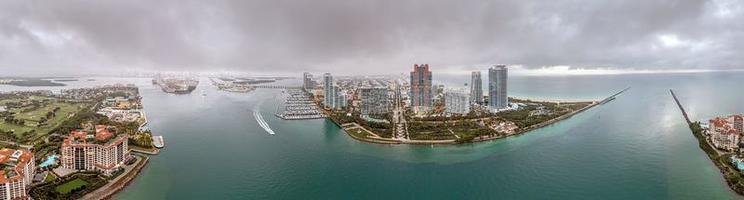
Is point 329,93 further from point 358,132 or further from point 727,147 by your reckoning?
point 727,147

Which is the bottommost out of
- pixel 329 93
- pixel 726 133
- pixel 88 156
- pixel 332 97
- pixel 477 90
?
pixel 88 156

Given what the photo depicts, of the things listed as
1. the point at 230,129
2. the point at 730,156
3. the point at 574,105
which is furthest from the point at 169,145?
the point at 574,105

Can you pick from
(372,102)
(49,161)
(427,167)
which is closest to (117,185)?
(49,161)

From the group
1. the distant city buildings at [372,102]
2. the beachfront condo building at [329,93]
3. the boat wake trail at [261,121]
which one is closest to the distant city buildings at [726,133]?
the distant city buildings at [372,102]

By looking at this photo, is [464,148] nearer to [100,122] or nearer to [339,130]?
[339,130]

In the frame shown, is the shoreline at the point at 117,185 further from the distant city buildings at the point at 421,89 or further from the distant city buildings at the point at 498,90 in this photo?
Answer: the distant city buildings at the point at 498,90

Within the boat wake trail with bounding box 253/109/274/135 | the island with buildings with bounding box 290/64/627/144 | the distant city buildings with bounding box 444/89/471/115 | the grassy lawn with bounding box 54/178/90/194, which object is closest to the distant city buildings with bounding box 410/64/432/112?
the island with buildings with bounding box 290/64/627/144
